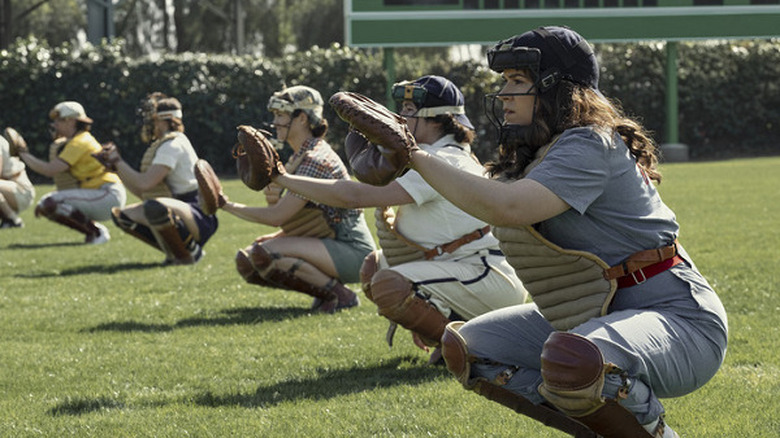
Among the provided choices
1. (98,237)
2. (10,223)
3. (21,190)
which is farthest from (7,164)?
(98,237)

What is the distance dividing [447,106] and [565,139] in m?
2.63

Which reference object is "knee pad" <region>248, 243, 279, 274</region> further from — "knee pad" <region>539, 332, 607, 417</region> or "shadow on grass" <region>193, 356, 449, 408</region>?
"knee pad" <region>539, 332, 607, 417</region>

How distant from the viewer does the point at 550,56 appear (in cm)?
401

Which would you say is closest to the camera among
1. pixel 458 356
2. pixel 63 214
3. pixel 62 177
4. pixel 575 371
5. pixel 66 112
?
pixel 575 371

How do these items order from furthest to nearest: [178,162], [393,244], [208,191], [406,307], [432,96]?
[178,162]
[208,191]
[393,244]
[432,96]
[406,307]

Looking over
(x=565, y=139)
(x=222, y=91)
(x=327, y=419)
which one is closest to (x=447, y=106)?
(x=327, y=419)

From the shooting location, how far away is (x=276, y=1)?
53.9 m

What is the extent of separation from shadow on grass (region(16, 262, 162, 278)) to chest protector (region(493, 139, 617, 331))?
7.80 meters

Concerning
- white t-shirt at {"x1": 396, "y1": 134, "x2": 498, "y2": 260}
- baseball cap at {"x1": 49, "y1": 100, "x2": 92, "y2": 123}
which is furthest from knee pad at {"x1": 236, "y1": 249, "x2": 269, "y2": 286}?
baseball cap at {"x1": 49, "y1": 100, "x2": 92, "y2": 123}

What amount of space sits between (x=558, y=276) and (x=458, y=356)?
1.64 ft

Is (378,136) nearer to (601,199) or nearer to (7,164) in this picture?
(601,199)

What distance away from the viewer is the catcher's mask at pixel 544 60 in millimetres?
4008

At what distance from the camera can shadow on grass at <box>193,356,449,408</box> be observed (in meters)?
5.86

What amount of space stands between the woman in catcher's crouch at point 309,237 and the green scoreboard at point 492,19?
69.5 ft
